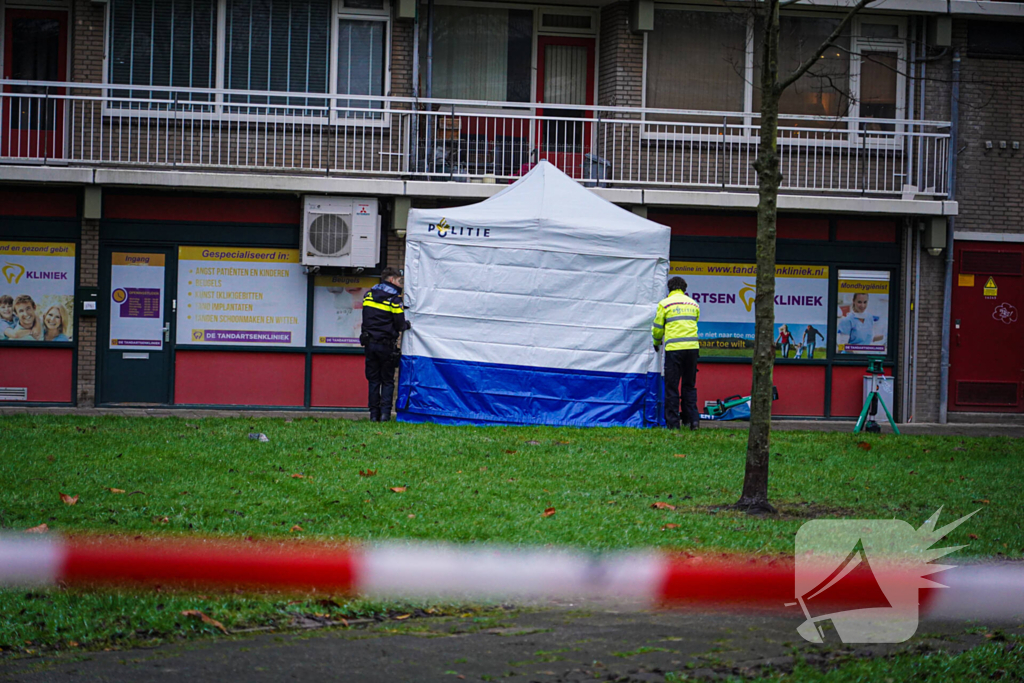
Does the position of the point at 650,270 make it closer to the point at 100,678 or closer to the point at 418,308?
the point at 418,308

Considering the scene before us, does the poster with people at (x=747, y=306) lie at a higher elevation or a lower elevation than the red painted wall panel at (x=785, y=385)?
higher

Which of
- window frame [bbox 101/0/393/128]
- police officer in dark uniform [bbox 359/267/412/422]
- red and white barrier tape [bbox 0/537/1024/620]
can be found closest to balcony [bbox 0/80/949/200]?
window frame [bbox 101/0/393/128]

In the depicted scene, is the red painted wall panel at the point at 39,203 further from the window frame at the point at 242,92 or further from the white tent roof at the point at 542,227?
the white tent roof at the point at 542,227

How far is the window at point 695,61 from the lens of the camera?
17109 mm

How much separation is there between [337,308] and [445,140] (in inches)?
119

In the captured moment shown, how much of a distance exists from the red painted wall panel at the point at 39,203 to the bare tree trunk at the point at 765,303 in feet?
37.1

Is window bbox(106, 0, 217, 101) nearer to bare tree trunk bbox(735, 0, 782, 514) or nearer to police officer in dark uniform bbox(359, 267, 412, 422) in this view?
police officer in dark uniform bbox(359, 267, 412, 422)

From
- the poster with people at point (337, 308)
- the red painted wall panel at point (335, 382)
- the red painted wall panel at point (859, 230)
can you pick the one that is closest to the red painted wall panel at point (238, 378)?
the red painted wall panel at point (335, 382)

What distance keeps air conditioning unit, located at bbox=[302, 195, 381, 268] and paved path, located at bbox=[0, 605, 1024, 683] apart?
11141mm

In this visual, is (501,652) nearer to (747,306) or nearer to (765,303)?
(765,303)

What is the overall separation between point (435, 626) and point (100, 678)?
1.48 meters

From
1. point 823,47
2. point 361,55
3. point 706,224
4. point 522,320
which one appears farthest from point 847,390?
point 823,47

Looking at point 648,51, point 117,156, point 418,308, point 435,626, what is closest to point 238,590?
point 435,626

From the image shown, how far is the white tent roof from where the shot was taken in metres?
13.0
